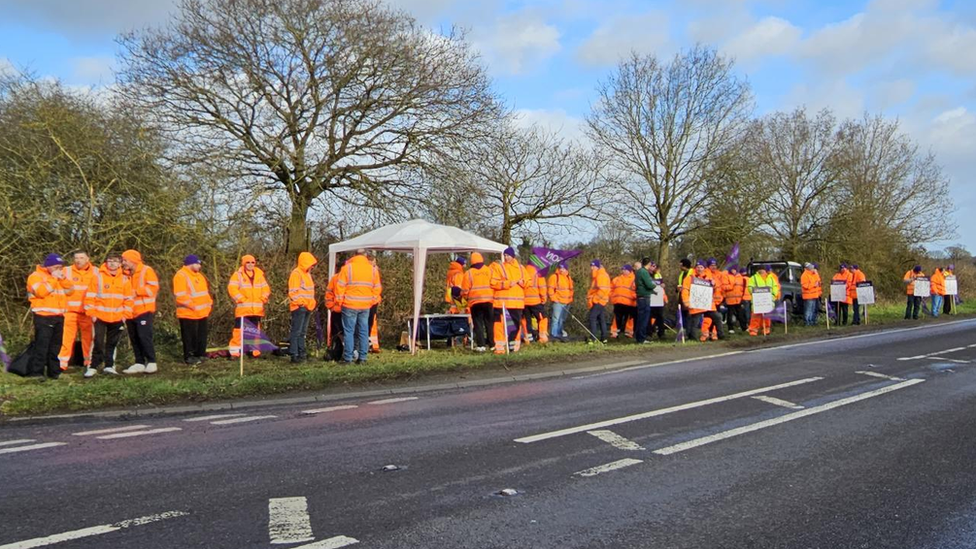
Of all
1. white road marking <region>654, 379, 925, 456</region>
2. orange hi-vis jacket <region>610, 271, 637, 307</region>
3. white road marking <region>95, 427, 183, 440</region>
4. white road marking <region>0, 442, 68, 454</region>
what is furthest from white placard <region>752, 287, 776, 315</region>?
white road marking <region>0, 442, 68, 454</region>

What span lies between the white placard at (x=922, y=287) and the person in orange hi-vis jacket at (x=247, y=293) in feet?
70.7

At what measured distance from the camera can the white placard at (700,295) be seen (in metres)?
15.9

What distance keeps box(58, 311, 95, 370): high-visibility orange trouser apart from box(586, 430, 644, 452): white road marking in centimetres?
828

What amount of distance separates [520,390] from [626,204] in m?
24.2

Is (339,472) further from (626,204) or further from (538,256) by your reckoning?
(626,204)

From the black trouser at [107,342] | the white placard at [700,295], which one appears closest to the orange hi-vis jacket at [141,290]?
the black trouser at [107,342]

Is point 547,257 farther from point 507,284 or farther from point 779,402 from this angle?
point 779,402

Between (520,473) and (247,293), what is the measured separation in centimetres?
810

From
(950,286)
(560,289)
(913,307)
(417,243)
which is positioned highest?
(417,243)

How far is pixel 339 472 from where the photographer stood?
5289 millimetres

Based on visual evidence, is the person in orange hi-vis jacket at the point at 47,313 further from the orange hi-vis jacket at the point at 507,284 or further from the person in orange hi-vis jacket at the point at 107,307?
the orange hi-vis jacket at the point at 507,284

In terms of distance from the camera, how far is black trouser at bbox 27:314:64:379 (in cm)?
988

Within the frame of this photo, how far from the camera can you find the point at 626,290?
1603 cm

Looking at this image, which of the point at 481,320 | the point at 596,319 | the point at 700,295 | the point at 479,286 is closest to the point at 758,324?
the point at 700,295
